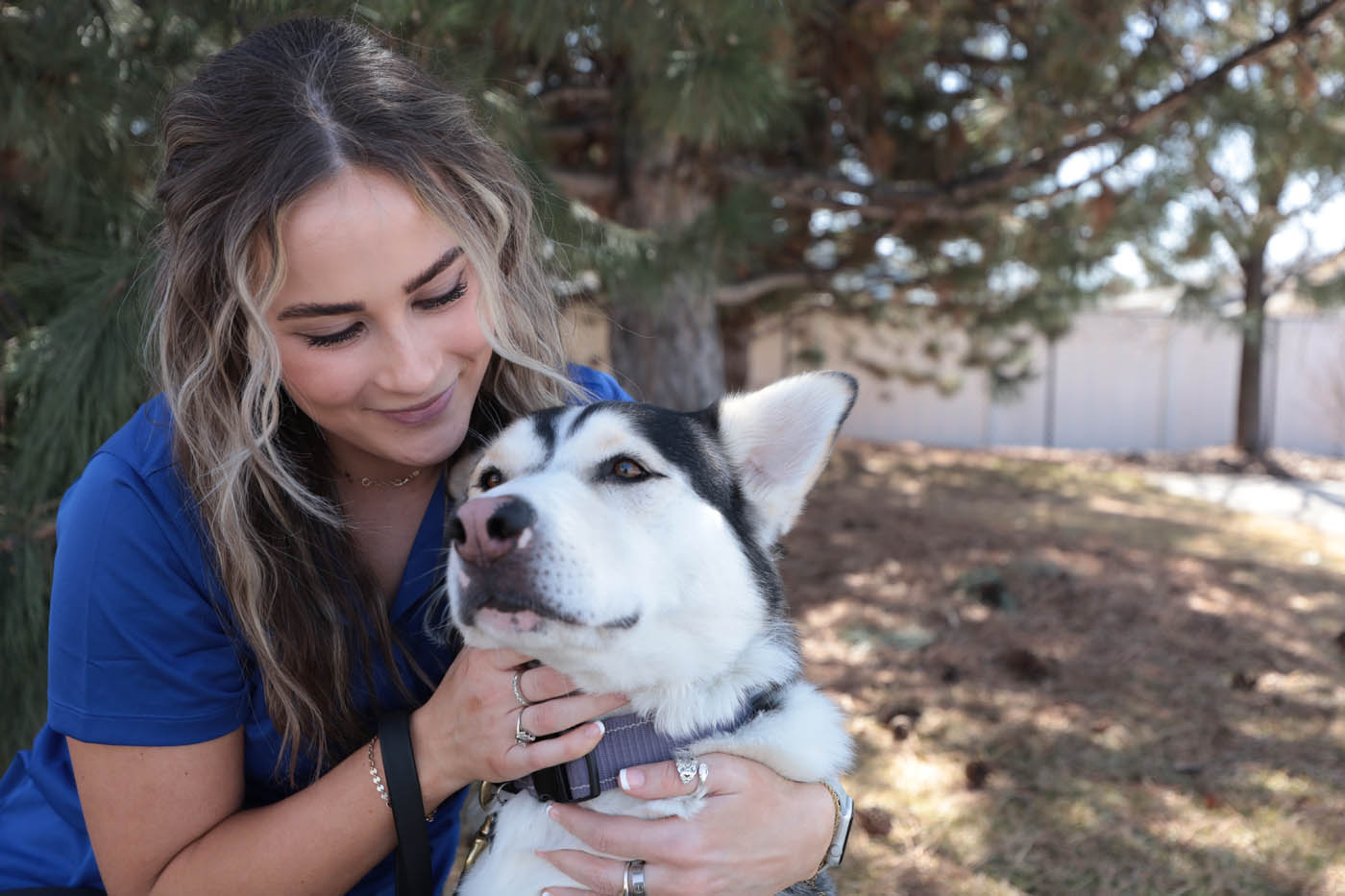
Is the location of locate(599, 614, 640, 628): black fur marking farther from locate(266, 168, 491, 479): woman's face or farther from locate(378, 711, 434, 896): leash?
locate(266, 168, 491, 479): woman's face

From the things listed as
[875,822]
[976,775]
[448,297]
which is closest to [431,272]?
[448,297]

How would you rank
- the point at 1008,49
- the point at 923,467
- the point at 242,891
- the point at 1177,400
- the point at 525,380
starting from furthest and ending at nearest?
1. the point at 1177,400
2. the point at 923,467
3. the point at 1008,49
4. the point at 525,380
5. the point at 242,891

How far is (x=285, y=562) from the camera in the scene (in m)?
1.87

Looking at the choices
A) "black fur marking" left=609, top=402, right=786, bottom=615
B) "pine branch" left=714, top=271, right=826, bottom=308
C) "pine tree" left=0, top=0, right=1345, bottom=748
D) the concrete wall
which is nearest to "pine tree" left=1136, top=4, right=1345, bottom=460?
"pine tree" left=0, top=0, right=1345, bottom=748

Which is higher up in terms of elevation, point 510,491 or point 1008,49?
point 1008,49

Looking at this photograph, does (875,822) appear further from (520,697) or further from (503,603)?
(503,603)

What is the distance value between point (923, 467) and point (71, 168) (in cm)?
978

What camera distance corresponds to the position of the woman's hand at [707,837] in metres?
1.75

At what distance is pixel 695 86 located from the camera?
2967mm

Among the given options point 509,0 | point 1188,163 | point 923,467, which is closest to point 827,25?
point 1188,163

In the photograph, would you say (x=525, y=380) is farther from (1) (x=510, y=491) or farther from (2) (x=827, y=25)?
(2) (x=827, y=25)

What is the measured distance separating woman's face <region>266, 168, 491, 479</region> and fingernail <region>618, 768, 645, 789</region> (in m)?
0.74

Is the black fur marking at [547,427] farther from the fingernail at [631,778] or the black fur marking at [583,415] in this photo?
the fingernail at [631,778]

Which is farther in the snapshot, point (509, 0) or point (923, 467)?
point (923, 467)
